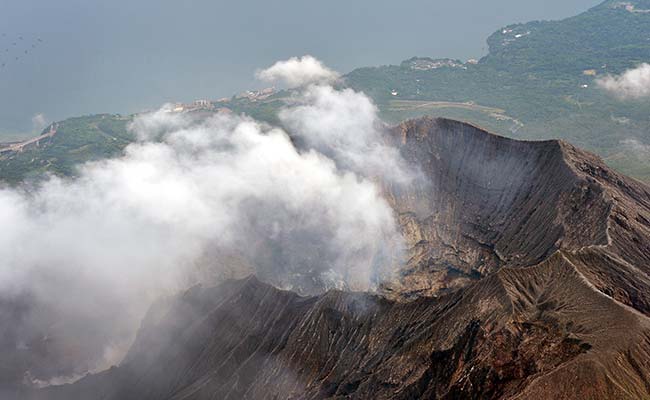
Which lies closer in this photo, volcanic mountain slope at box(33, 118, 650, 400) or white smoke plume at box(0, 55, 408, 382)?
volcanic mountain slope at box(33, 118, 650, 400)

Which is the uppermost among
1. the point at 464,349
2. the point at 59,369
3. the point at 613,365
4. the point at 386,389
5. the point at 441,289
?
the point at 613,365

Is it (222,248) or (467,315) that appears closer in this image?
(467,315)

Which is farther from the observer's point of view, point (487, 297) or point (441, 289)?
point (441, 289)

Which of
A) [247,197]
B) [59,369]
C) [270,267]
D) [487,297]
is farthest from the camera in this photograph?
[247,197]

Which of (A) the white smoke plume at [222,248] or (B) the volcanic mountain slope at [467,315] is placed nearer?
(B) the volcanic mountain slope at [467,315]

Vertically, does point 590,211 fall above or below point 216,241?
above

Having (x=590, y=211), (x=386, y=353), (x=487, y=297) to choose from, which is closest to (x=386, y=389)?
(x=386, y=353)

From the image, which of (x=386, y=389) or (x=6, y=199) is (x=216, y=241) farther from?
(x=6, y=199)

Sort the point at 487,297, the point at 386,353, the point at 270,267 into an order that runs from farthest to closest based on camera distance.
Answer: the point at 270,267, the point at 386,353, the point at 487,297
